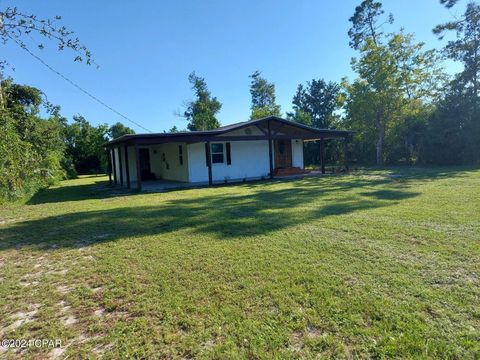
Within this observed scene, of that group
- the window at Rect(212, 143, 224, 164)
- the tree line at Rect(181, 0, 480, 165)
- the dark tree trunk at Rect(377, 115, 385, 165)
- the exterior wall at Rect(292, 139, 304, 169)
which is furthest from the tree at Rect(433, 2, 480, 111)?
the window at Rect(212, 143, 224, 164)

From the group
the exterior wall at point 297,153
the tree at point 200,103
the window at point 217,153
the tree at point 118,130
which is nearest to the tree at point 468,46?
the exterior wall at point 297,153

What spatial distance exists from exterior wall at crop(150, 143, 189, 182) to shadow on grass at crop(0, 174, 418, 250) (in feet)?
21.9

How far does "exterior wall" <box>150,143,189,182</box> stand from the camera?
15.8m

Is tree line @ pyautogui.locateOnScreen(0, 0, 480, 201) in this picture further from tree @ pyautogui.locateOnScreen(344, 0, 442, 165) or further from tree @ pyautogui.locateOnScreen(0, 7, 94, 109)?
tree @ pyautogui.locateOnScreen(0, 7, 94, 109)

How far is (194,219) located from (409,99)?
24.5 metres

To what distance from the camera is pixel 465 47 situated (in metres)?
21.5

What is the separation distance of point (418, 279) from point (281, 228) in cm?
256

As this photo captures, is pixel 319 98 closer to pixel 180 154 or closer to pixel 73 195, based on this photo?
pixel 180 154

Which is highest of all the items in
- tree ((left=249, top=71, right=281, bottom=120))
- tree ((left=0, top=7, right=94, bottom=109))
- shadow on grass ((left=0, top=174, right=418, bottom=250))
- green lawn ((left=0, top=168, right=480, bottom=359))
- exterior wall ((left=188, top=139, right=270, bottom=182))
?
tree ((left=249, top=71, right=281, bottom=120))

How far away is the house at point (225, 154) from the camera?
15.2 meters

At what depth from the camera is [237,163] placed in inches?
659

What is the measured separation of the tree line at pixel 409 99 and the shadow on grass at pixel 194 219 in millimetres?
13921

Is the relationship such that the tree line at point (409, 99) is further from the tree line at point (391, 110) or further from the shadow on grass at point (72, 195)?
the shadow on grass at point (72, 195)

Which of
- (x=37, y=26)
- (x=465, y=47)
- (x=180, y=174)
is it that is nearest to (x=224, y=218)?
(x=37, y=26)
